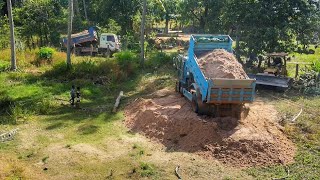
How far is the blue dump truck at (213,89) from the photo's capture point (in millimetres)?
12633

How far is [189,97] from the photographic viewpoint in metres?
15.1

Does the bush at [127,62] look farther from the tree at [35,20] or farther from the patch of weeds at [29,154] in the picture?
the patch of weeds at [29,154]

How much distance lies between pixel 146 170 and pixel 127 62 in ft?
40.2

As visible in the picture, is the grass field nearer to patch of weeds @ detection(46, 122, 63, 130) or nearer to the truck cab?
patch of weeds @ detection(46, 122, 63, 130)

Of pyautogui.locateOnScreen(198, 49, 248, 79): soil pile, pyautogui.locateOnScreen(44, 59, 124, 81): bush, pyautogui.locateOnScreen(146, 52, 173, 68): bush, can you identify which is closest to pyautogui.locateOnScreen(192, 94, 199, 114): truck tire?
pyautogui.locateOnScreen(198, 49, 248, 79): soil pile

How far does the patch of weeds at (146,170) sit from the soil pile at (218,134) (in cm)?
160

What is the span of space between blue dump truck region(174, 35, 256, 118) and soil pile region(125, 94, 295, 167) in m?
→ 0.42

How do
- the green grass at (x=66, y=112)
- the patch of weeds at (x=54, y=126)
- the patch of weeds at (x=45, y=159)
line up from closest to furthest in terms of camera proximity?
the patch of weeds at (x=45, y=159)
the green grass at (x=66, y=112)
the patch of weeds at (x=54, y=126)

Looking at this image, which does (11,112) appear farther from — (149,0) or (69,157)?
(149,0)

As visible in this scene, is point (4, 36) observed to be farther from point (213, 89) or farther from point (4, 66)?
point (213, 89)

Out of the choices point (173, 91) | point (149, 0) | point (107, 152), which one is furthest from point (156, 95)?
point (149, 0)

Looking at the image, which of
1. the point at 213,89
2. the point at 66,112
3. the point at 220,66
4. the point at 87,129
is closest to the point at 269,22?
the point at 220,66

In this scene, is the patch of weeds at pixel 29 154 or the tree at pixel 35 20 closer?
the patch of weeds at pixel 29 154

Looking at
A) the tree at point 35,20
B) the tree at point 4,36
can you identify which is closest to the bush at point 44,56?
the tree at point 4,36
